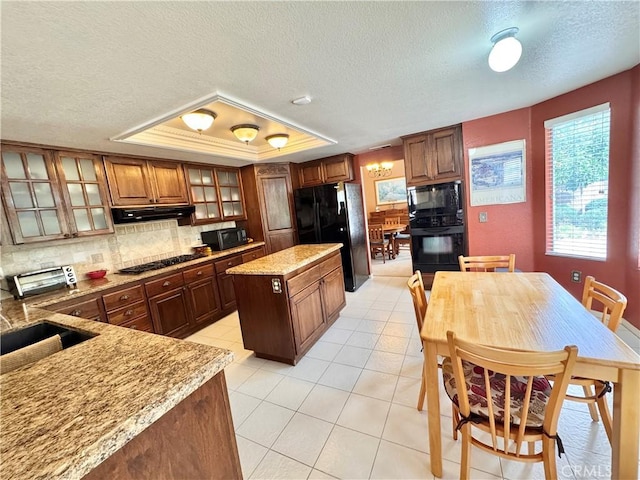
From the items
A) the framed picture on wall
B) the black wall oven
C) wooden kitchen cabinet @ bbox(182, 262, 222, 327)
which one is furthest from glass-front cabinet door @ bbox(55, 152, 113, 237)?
the framed picture on wall

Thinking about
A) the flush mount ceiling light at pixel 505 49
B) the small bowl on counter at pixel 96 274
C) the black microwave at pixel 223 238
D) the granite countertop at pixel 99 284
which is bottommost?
the granite countertop at pixel 99 284

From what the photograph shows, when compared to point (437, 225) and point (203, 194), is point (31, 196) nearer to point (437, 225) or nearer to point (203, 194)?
point (203, 194)

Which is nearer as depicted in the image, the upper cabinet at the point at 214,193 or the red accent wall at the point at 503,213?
the red accent wall at the point at 503,213

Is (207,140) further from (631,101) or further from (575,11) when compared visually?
(631,101)

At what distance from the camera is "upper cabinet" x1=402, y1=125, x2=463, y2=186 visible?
10.9 ft

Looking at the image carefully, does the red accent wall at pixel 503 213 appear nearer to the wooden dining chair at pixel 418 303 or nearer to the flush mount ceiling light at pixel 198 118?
the wooden dining chair at pixel 418 303

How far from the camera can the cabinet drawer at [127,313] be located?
2504 millimetres

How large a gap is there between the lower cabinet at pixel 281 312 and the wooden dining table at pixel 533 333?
3.87 ft

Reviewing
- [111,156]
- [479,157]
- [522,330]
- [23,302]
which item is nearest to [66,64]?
[111,156]

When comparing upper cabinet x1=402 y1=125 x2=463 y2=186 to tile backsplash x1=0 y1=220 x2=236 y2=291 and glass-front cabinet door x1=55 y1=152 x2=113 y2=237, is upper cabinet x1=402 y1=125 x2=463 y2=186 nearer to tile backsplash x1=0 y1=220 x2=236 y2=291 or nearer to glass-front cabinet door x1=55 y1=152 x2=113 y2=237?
tile backsplash x1=0 y1=220 x2=236 y2=291

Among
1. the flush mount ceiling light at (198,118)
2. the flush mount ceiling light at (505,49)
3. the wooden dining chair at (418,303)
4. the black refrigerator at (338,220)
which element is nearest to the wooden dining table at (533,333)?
the wooden dining chair at (418,303)

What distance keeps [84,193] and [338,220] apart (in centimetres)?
309

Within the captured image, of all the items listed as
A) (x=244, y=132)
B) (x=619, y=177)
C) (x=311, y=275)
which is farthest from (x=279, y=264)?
(x=619, y=177)

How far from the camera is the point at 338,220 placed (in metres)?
4.05
